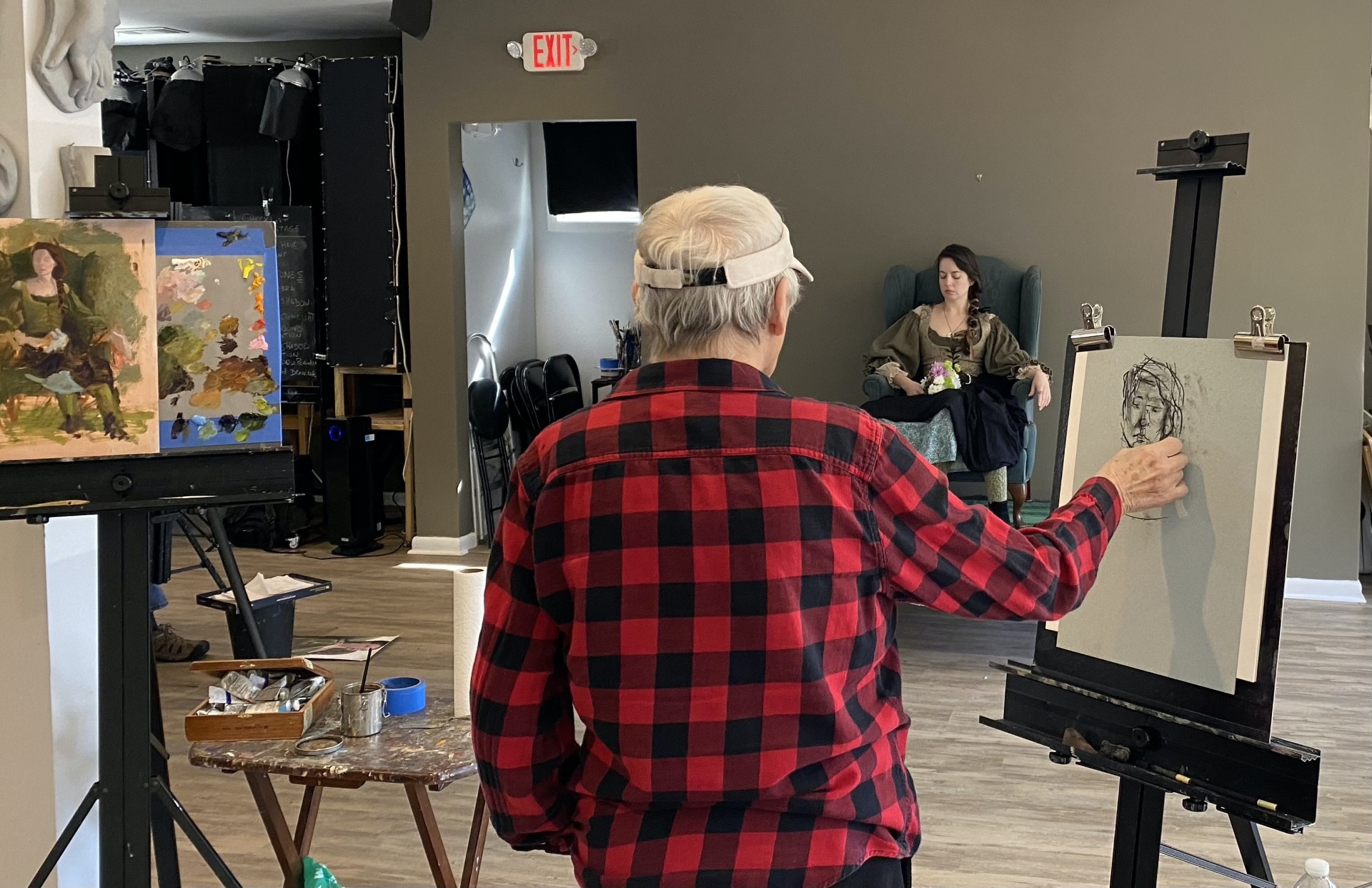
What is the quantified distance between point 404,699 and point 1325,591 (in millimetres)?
4260

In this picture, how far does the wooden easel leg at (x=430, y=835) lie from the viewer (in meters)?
2.26

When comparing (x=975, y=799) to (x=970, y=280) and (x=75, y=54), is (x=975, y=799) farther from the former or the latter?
(x=75, y=54)

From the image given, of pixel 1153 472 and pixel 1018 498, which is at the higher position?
pixel 1153 472

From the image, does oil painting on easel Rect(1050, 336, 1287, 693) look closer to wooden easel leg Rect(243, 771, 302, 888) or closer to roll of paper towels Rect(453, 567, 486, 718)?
roll of paper towels Rect(453, 567, 486, 718)

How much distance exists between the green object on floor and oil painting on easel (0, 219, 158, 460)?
0.87m

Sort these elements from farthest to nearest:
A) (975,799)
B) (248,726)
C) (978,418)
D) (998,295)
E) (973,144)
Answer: (973,144), (998,295), (978,418), (975,799), (248,726)

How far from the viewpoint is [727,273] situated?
3.93ft

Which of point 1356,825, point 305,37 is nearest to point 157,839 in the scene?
point 1356,825

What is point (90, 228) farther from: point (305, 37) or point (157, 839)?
point (305, 37)

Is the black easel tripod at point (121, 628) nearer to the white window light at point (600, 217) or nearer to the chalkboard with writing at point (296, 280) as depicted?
the chalkboard with writing at point (296, 280)

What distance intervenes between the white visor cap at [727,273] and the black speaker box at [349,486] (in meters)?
5.21

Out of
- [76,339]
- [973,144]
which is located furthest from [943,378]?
[76,339]

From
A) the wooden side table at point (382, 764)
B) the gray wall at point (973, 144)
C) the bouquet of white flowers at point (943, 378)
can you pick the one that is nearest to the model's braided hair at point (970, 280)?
the bouquet of white flowers at point (943, 378)

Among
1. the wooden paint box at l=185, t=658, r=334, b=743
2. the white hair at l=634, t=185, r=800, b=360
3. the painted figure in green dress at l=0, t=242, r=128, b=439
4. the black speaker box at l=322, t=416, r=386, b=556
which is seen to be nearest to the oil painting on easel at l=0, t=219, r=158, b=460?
the painted figure in green dress at l=0, t=242, r=128, b=439
